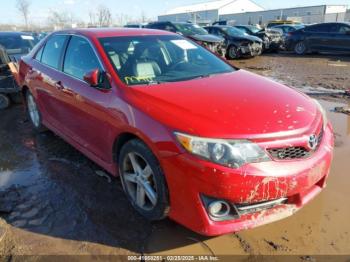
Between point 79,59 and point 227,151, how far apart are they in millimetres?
2319

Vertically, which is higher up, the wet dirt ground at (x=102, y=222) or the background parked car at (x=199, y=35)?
the background parked car at (x=199, y=35)

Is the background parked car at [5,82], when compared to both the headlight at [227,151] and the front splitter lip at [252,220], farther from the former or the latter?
the front splitter lip at [252,220]

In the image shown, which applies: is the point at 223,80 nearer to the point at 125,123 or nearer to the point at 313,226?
the point at 125,123

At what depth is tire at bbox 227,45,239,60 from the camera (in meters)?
15.9

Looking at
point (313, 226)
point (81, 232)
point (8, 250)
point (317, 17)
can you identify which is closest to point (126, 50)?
point (81, 232)

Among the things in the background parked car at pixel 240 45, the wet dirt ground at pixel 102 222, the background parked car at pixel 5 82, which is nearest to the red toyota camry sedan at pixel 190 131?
the wet dirt ground at pixel 102 222

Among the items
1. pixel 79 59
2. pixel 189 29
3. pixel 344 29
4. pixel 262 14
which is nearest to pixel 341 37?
pixel 344 29

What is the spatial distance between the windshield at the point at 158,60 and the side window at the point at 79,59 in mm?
178

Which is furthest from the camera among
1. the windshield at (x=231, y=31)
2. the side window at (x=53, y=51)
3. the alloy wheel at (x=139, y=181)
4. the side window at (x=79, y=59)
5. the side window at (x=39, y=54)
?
the windshield at (x=231, y=31)

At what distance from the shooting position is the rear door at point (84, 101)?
3463 millimetres

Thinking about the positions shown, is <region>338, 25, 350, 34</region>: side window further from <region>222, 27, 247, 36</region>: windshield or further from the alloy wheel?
the alloy wheel

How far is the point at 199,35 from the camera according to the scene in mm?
14461

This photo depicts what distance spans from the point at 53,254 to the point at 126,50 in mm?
2126

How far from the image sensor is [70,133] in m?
4.31
